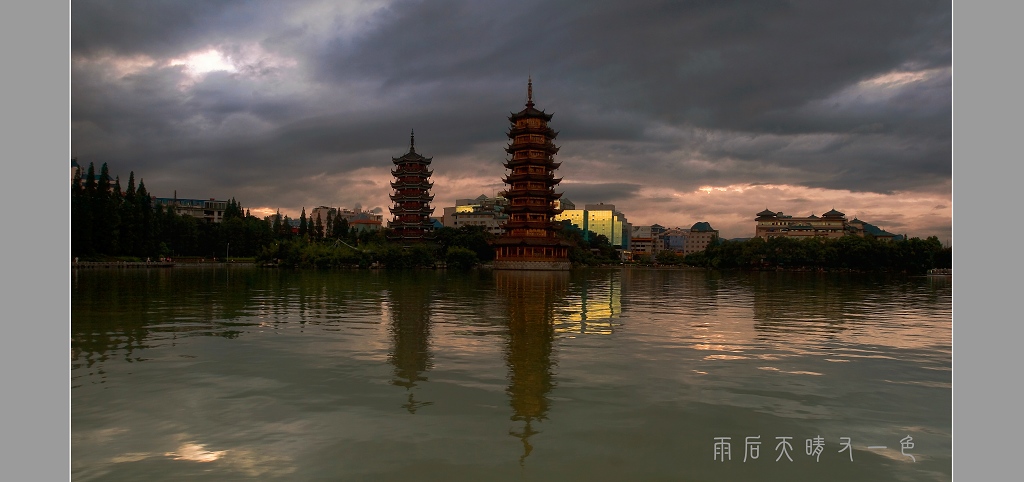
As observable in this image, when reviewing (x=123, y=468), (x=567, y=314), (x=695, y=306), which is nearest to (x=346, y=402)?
(x=123, y=468)

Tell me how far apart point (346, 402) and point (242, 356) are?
3849mm

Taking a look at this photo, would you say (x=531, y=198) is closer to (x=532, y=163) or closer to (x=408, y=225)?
(x=532, y=163)

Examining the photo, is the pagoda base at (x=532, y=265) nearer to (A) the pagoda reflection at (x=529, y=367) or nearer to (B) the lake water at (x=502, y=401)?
(A) the pagoda reflection at (x=529, y=367)

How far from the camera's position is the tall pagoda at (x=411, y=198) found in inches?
3221

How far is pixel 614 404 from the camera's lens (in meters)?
7.51

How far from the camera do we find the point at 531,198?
214 ft

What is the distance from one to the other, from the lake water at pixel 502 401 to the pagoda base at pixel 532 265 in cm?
4798

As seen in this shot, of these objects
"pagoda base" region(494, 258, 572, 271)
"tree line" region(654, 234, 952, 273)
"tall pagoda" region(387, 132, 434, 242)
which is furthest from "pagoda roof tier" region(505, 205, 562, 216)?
"tree line" region(654, 234, 952, 273)

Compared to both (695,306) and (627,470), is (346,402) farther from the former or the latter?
(695,306)

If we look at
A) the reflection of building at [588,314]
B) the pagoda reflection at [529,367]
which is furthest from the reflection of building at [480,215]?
the pagoda reflection at [529,367]

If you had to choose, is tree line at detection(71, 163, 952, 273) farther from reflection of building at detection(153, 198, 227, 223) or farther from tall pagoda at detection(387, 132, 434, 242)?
reflection of building at detection(153, 198, 227, 223)

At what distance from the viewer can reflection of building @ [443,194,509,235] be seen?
5733 inches

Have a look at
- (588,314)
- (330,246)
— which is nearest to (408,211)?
(330,246)

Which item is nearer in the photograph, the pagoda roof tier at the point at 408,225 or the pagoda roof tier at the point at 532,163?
the pagoda roof tier at the point at 532,163
